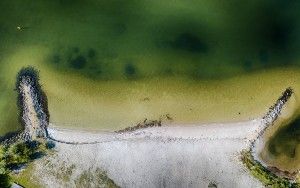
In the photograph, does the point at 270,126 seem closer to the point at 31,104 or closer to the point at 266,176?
the point at 266,176

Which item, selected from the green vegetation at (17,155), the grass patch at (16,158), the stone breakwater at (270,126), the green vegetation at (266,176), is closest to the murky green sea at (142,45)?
the stone breakwater at (270,126)

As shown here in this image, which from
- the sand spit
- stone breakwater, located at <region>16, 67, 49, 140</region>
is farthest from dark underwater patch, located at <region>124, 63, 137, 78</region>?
stone breakwater, located at <region>16, 67, 49, 140</region>

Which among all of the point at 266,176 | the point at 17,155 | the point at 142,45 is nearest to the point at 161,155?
the point at 266,176

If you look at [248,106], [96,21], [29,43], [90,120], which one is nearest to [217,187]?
[248,106]

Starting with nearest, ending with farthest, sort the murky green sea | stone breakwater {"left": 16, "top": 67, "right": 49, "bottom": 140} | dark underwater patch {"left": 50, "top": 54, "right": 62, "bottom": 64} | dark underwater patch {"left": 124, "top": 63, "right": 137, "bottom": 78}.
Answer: stone breakwater {"left": 16, "top": 67, "right": 49, "bottom": 140}
the murky green sea
dark underwater patch {"left": 124, "top": 63, "right": 137, "bottom": 78}
dark underwater patch {"left": 50, "top": 54, "right": 62, "bottom": 64}

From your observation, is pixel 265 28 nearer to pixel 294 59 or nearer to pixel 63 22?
pixel 294 59

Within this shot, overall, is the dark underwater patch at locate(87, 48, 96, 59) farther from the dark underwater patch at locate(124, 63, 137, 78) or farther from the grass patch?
the grass patch

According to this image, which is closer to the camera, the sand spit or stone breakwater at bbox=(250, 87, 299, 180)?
stone breakwater at bbox=(250, 87, 299, 180)
